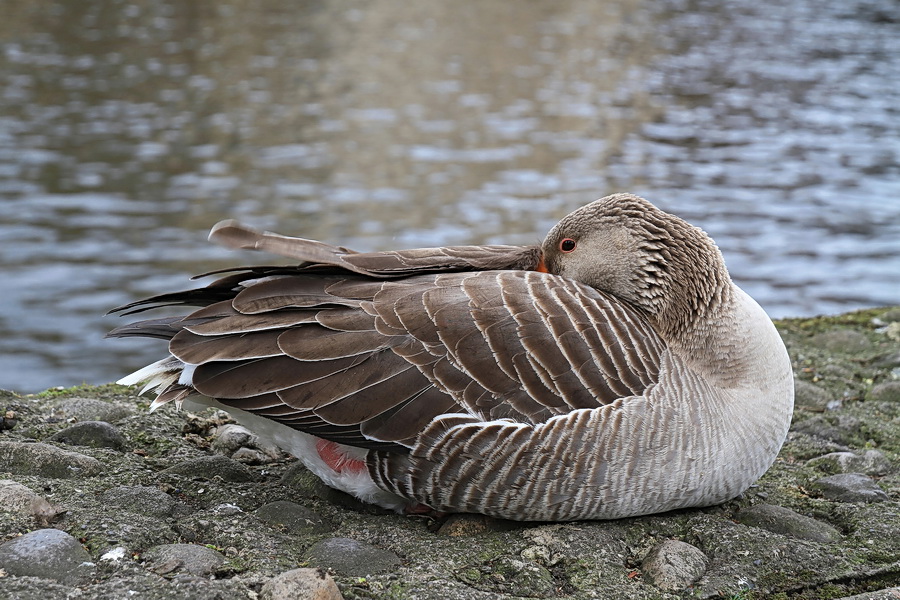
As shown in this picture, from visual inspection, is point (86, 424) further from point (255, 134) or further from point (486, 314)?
point (255, 134)

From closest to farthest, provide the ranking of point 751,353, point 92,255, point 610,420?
point 610,420, point 751,353, point 92,255

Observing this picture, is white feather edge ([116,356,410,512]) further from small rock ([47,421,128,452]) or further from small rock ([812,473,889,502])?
small rock ([812,473,889,502])

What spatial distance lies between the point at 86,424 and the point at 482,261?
212 cm

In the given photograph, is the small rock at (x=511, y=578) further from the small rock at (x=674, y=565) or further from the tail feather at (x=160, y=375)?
the tail feather at (x=160, y=375)

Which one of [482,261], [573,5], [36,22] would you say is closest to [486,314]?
[482,261]

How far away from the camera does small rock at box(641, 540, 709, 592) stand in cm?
367

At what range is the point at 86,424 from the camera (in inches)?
182

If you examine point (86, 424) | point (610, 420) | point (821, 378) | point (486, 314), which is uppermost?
point (486, 314)

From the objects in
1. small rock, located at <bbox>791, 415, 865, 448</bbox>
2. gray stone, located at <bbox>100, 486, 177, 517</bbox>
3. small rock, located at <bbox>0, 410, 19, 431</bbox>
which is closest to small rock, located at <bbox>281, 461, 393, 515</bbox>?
gray stone, located at <bbox>100, 486, 177, 517</bbox>

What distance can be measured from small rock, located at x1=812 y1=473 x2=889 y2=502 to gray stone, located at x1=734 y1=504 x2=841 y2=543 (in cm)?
32

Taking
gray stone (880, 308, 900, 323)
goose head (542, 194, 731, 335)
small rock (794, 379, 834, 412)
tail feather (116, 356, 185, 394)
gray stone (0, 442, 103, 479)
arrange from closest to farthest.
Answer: tail feather (116, 356, 185, 394) < gray stone (0, 442, 103, 479) < goose head (542, 194, 731, 335) < small rock (794, 379, 834, 412) < gray stone (880, 308, 900, 323)

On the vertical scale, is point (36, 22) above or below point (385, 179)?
above

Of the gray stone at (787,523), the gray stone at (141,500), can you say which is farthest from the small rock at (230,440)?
the gray stone at (787,523)

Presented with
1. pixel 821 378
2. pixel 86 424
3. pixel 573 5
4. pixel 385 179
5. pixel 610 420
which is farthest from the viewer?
pixel 573 5
